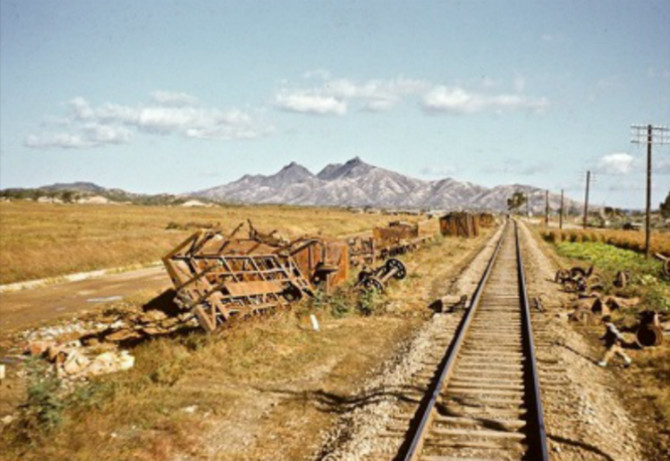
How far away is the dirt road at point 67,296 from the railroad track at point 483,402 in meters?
15.0

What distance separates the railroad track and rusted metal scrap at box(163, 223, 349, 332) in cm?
543

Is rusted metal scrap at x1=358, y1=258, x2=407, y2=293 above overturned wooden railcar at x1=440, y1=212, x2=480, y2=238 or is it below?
below

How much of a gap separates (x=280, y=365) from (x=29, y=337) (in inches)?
399

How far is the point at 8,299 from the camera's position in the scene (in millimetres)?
23438

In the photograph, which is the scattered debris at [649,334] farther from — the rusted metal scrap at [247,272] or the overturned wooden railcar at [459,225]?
the overturned wooden railcar at [459,225]

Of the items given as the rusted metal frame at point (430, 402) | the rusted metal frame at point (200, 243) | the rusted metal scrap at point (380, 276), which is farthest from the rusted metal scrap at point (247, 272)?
the rusted metal frame at point (430, 402)

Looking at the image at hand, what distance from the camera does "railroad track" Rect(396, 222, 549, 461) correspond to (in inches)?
259

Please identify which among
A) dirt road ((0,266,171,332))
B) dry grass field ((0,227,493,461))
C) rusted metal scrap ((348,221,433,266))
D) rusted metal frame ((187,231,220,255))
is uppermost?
rusted metal frame ((187,231,220,255))

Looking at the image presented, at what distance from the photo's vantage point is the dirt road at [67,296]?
64.9 feet

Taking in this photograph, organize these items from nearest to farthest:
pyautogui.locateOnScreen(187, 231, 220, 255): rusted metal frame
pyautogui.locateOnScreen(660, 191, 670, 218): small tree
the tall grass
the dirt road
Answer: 1. pyautogui.locateOnScreen(187, 231, 220, 255): rusted metal frame
2. the dirt road
3. the tall grass
4. pyautogui.locateOnScreen(660, 191, 670, 218): small tree

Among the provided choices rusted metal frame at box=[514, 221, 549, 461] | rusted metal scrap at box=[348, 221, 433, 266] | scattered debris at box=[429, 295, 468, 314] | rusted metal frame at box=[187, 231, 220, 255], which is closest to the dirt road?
rusted metal frame at box=[187, 231, 220, 255]

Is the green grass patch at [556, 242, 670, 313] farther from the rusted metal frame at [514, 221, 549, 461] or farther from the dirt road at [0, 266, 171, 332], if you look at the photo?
the dirt road at [0, 266, 171, 332]

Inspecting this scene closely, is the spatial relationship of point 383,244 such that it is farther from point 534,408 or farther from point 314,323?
point 534,408

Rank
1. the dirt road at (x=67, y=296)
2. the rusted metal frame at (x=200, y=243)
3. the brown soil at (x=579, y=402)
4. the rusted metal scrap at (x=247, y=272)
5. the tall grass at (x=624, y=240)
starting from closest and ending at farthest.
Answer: the brown soil at (x=579, y=402), the rusted metal scrap at (x=247, y=272), the rusted metal frame at (x=200, y=243), the dirt road at (x=67, y=296), the tall grass at (x=624, y=240)
